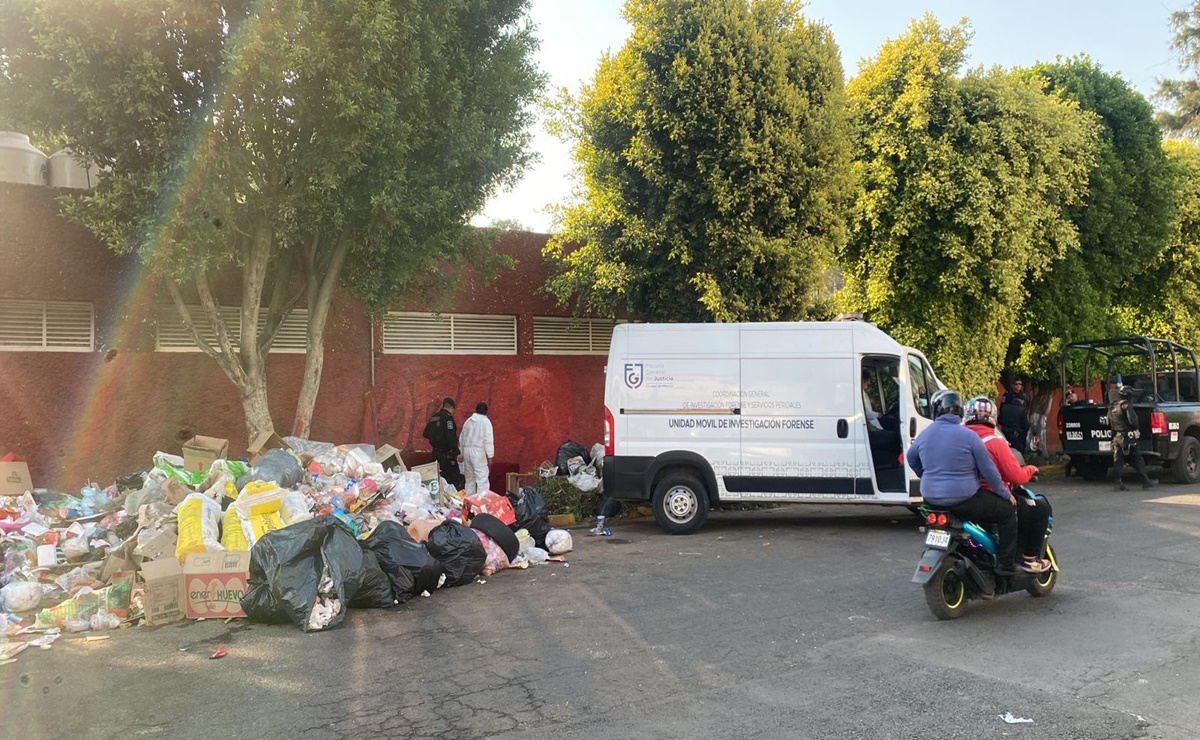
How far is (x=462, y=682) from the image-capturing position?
16.7 feet

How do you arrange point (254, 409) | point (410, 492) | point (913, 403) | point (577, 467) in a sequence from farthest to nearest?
point (577, 467) < point (913, 403) < point (254, 409) < point (410, 492)

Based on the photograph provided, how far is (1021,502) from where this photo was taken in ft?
21.2

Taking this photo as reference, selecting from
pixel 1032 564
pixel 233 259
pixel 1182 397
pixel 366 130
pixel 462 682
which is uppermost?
pixel 366 130

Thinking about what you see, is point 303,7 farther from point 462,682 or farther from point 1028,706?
point 1028,706

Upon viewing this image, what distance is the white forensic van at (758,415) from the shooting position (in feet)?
33.6

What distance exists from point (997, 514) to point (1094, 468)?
11636 millimetres

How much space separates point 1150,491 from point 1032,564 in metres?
9.34

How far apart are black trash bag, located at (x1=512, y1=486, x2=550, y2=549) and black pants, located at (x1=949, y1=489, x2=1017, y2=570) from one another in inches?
189

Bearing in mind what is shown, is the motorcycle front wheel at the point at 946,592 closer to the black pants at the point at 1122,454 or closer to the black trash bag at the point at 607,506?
the black trash bag at the point at 607,506

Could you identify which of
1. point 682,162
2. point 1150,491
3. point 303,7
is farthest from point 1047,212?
point 303,7

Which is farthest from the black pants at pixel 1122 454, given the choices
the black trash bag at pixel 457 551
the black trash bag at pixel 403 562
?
the black trash bag at pixel 403 562

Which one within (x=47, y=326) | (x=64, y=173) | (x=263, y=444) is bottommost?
(x=263, y=444)

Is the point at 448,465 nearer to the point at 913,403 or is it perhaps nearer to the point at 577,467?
the point at 577,467

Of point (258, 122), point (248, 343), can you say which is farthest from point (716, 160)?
point (248, 343)
